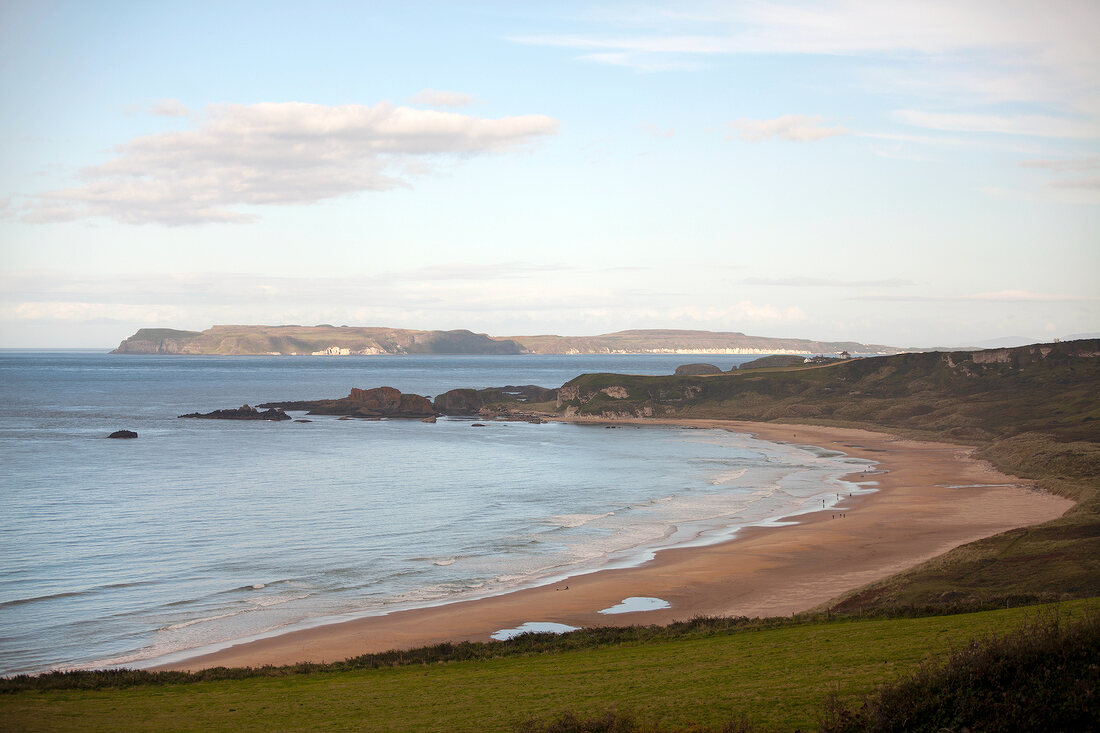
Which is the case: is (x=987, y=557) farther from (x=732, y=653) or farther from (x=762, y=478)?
(x=762, y=478)

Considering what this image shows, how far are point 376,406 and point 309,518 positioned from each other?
8679 centimetres

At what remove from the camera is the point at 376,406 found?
5379 inches

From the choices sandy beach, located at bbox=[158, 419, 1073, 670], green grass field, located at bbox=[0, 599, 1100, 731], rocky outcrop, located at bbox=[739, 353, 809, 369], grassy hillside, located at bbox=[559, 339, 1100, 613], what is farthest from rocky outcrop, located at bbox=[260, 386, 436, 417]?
green grass field, located at bbox=[0, 599, 1100, 731]

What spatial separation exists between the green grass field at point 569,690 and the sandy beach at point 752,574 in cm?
557

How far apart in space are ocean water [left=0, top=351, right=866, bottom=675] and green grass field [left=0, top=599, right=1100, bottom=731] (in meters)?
7.65

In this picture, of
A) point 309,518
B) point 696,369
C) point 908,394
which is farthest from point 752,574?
point 696,369

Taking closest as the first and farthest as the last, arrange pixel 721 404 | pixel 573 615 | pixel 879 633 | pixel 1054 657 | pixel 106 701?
pixel 1054 657 → pixel 106 701 → pixel 879 633 → pixel 573 615 → pixel 721 404

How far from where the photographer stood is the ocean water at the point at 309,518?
31.6 metres

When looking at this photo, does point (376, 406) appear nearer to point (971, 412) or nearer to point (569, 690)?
point (971, 412)

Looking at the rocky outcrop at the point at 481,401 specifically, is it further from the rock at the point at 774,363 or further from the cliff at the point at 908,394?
the rock at the point at 774,363

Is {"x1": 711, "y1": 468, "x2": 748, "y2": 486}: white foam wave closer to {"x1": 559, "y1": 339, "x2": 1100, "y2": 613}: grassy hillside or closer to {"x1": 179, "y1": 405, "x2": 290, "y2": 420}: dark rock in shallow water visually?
{"x1": 559, "y1": 339, "x2": 1100, "y2": 613}: grassy hillside

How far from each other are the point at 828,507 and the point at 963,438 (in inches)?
1840

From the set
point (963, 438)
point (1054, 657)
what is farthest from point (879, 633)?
point (963, 438)

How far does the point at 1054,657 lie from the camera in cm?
1271
